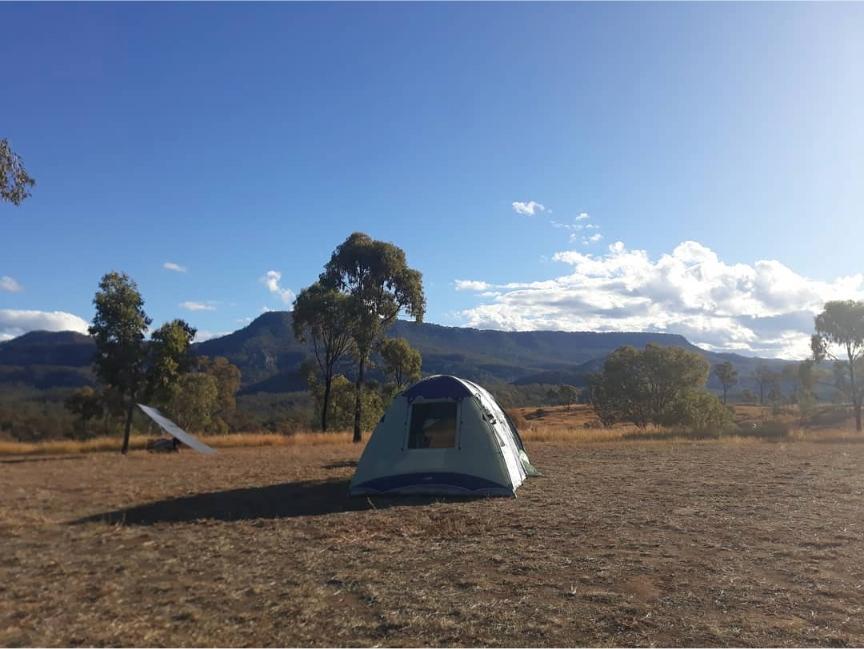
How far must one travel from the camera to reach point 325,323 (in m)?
31.5

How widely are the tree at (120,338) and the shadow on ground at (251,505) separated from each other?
42.5 ft

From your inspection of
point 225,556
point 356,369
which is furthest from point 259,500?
point 356,369

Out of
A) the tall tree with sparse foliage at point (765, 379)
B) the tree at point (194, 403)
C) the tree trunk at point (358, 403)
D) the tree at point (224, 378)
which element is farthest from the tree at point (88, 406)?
the tall tree with sparse foliage at point (765, 379)

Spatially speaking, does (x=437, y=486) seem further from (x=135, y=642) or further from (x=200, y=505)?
(x=135, y=642)

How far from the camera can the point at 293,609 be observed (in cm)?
554

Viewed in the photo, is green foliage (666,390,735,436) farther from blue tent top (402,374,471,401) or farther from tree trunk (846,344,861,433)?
blue tent top (402,374,471,401)

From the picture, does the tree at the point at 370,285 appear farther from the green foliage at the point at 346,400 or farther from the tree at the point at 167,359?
the tree at the point at 167,359

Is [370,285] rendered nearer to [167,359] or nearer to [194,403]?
[167,359]

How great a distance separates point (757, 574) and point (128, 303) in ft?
75.3

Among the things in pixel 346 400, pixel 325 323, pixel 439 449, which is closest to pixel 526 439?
Result: pixel 325 323

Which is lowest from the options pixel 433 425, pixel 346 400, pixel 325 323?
pixel 346 400

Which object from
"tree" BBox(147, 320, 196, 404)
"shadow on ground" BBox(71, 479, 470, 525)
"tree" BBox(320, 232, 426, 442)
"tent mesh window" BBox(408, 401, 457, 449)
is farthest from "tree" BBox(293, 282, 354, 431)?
"tent mesh window" BBox(408, 401, 457, 449)

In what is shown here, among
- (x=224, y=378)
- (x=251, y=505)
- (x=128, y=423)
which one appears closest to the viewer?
(x=251, y=505)

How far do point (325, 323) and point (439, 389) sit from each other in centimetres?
1971
